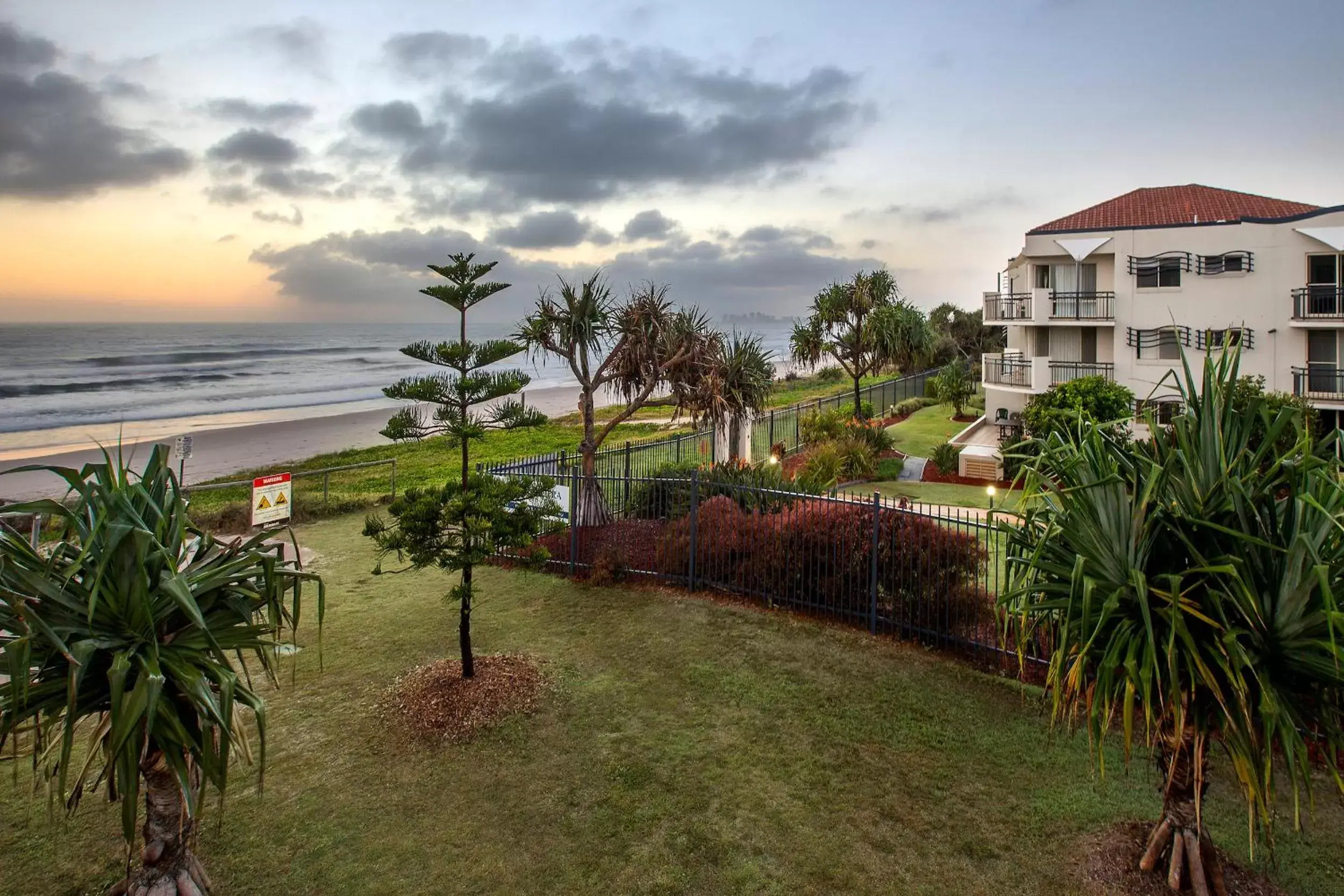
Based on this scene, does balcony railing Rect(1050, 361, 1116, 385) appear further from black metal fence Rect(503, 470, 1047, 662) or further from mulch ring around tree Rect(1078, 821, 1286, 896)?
mulch ring around tree Rect(1078, 821, 1286, 896)

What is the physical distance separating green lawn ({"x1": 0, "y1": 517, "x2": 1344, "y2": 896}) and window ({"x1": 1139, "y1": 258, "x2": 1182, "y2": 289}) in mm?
21221

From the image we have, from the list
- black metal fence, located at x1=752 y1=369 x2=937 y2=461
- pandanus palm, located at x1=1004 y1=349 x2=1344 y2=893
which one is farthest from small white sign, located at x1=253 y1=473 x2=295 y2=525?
pandanus palm, located at x1=1004 y1=349 x2=1344 y2=893

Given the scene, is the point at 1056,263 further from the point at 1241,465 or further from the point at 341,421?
the point at 341,421

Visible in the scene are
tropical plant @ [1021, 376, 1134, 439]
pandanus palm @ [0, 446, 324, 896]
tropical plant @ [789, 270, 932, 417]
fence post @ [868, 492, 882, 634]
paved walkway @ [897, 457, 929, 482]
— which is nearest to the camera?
pandanus palm @ [0, 446, 324, 896]

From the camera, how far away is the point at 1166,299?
24.0 m

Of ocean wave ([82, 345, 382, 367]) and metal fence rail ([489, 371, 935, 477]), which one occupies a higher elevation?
ocean wave ([82, 345, 382, 367])

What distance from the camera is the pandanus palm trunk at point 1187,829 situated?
4.68 meters

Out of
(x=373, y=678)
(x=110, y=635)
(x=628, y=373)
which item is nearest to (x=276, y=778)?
(x=373, y=678)

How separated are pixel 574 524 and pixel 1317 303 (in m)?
23.7

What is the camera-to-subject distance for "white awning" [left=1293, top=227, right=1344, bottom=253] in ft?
69.5

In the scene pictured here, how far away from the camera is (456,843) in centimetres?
557

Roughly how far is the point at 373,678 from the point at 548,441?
987 inches

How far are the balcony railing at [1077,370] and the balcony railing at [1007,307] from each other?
2001 millimetres

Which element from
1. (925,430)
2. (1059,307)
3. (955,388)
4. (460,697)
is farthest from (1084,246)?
(460,697)
